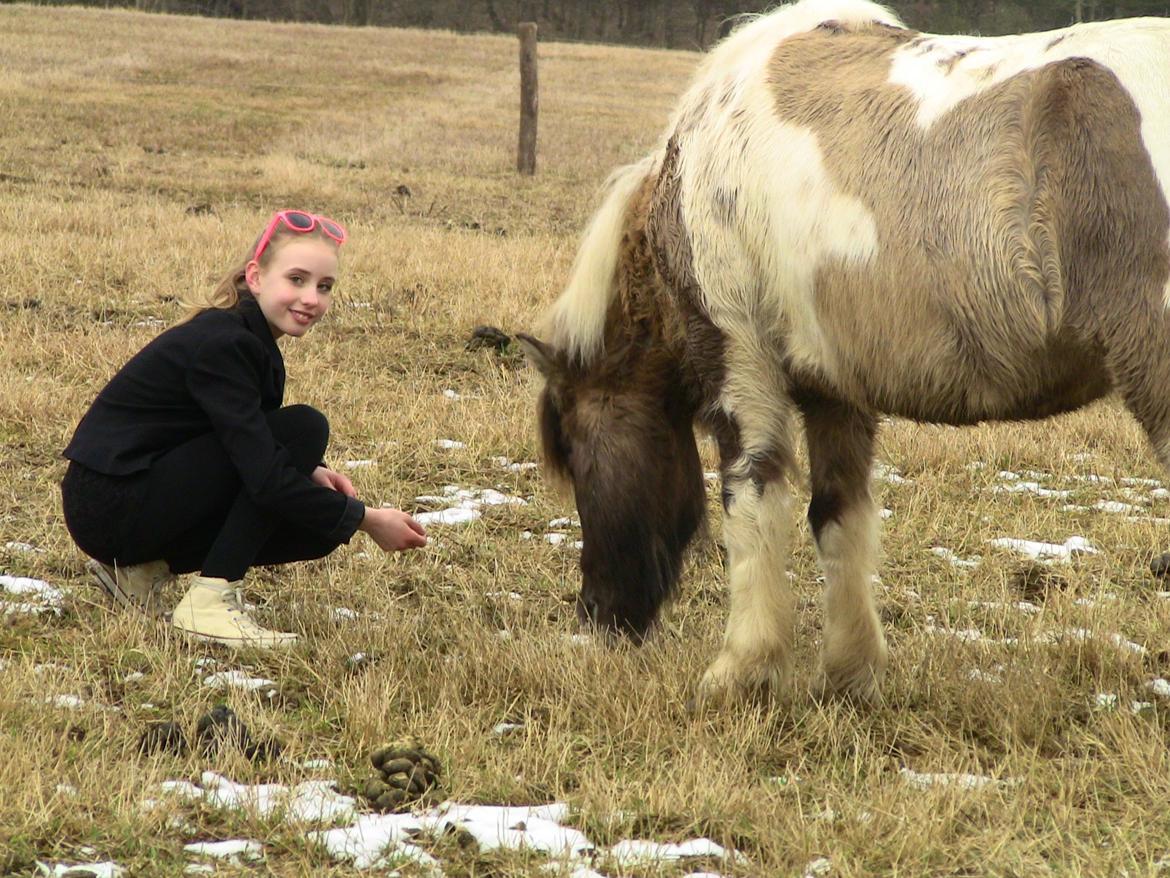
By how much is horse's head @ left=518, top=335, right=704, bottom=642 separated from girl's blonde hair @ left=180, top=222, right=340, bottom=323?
0.73 meters

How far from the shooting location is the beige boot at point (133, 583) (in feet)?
13.8

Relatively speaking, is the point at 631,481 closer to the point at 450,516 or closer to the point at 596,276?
the point at 596,276

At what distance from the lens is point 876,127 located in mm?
3375

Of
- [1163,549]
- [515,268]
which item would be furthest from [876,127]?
[515,268]

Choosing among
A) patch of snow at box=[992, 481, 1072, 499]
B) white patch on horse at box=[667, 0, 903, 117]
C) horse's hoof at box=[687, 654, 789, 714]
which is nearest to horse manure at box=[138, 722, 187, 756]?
horse's hoof at box=[687, 654, 789, 714]

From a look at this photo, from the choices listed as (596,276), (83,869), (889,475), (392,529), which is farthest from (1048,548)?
(83,869)

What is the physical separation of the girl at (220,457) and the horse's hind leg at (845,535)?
1.24 metres

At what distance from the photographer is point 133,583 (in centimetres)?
423

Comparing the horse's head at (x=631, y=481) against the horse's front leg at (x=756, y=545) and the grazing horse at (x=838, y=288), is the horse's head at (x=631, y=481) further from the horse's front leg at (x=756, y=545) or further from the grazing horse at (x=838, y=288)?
the horse's front leg at (x=756, y=545)

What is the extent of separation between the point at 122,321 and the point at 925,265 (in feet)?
19.8

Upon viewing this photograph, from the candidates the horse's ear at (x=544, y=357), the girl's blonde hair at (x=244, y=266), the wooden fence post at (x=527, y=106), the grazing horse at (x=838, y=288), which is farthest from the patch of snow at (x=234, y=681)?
the wooden fence post at (x=527, y=106)

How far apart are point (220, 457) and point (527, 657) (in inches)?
46.0

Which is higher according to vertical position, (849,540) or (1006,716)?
(849,540)

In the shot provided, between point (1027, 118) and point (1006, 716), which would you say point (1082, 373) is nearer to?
point (1027, 118)
